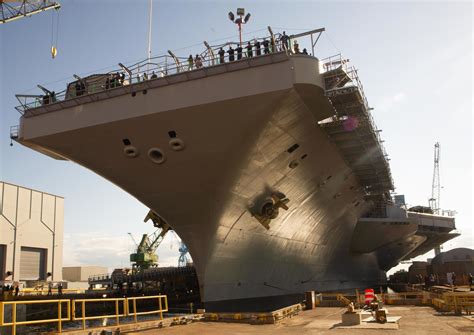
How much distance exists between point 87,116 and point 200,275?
25.2 feet

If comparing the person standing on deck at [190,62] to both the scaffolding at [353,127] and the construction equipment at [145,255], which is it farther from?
the construction equipment at [145,255]

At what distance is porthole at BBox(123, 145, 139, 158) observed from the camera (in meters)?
15.8

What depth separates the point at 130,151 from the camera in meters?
16.0

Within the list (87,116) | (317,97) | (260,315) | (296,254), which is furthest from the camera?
(296,254)

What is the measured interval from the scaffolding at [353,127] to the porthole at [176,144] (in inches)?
205

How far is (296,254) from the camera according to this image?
78.6ft

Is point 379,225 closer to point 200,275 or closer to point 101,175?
point 200,275

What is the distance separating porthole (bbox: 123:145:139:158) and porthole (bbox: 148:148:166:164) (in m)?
0.53

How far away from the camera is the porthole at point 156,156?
1574 cm

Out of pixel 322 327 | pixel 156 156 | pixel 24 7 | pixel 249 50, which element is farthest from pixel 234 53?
pixel 24 7

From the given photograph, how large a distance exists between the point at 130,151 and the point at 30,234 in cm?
3660

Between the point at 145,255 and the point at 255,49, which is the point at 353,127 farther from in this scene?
the point at 145,255

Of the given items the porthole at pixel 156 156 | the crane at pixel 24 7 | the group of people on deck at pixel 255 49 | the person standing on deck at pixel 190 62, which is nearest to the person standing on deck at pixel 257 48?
the group of people on deck at pixel 255 49

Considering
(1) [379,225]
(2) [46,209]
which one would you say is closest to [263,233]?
(1) [379,225]
